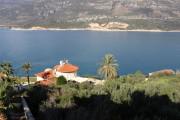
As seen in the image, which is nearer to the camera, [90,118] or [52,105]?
[90,118]

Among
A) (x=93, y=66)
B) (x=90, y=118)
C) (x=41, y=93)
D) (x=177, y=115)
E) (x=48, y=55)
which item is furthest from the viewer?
(x=48, y=55)

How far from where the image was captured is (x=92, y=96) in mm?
11570

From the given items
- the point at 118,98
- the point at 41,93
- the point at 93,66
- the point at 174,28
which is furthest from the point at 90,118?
the point at 174,28

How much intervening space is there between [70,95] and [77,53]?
286 feet

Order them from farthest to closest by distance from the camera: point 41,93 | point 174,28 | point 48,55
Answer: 1. point 174,28
2. point 48,55
3. point 41,93

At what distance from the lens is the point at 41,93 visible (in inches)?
511

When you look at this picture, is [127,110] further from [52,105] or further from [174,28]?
[174,28]

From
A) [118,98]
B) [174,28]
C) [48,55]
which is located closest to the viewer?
[118,98]

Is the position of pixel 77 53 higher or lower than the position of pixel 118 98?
lower

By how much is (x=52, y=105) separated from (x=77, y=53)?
89219 millimetres

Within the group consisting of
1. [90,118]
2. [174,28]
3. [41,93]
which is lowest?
[174,28]

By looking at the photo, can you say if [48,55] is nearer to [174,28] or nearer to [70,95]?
[70,95]

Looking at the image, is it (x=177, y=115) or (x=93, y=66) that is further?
(x=93, y=66)

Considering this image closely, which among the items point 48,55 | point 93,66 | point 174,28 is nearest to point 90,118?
point 93,66
